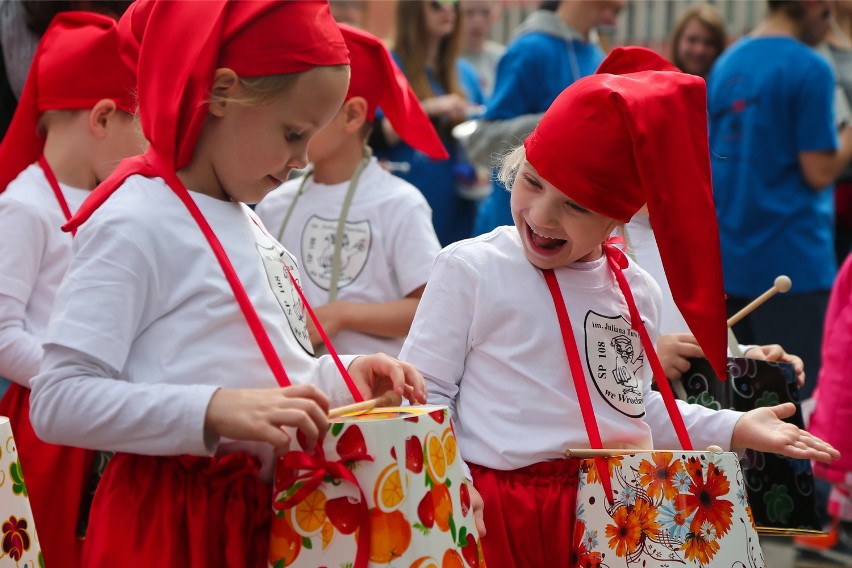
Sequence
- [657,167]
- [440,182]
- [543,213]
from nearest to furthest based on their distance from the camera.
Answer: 1. [657,167]
2. [543,213]
3. [440,182]

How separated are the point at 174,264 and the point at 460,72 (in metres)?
4.09

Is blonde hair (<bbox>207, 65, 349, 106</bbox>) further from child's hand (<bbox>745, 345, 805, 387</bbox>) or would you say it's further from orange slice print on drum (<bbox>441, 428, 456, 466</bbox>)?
child's hand (<bbox>745, 345, 805, 387</bbox>)

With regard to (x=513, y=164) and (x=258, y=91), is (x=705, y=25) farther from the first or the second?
(x=258, y=91)

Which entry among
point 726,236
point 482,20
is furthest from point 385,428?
point 482,20

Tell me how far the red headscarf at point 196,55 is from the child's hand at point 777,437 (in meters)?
1.13

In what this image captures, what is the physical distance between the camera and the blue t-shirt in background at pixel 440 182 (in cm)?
483

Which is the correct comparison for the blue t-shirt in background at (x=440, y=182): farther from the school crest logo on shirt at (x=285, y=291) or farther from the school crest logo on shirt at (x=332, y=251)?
the school crest logo on shirt at (x=285, y=291)

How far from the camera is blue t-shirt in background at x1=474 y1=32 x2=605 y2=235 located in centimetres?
462

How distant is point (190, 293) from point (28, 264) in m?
1.10

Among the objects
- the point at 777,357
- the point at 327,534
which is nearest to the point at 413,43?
the point at 777,357

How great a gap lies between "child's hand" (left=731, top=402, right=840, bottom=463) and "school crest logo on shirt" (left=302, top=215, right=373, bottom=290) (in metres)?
1.33

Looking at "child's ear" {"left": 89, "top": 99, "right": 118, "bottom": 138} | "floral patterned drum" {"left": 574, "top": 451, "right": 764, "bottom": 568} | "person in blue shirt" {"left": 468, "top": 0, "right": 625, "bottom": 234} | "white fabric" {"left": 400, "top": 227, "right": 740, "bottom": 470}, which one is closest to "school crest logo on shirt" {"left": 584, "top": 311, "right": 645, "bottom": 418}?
"white fabric" {"left": 400, "top": 227, "right": 740, "bottom": 470}

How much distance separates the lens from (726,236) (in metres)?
4.94

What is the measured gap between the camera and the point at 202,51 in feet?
6.21
